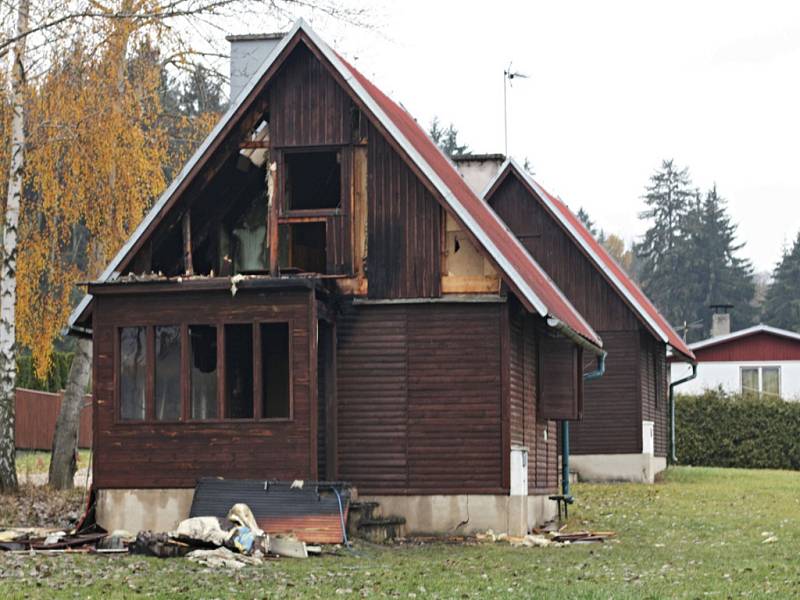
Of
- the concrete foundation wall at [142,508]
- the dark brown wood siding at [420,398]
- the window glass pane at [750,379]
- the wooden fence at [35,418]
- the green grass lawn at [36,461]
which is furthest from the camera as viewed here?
the window glass pane at [750,379]

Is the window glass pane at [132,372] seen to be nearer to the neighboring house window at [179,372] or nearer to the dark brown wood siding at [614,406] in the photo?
the neighboring house window at [179,372]

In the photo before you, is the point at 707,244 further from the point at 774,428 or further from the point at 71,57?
the point at 71,57

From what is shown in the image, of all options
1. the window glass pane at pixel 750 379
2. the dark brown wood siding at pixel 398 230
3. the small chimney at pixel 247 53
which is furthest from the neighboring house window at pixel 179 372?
the window glass pane at pixel 750 379

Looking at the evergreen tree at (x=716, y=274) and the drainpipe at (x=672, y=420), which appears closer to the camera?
the drainpipe at (x=672, y=420)

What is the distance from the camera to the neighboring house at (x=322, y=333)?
21891mm

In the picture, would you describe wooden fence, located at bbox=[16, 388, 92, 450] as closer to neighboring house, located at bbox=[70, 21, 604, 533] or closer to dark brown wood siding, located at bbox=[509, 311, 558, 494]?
dark brown wood siding, located at bbox=[509, 311, 558, 494]

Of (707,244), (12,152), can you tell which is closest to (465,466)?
(12,152)

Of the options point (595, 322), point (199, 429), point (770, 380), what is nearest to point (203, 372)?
point (199, 429)

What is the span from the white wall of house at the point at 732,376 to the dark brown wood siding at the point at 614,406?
48.5 ft

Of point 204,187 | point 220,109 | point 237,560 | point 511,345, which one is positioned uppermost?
point 220,109

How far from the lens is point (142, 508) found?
22.2m

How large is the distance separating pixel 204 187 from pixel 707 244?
79023 millimetres

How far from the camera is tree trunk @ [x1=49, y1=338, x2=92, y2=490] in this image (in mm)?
28281

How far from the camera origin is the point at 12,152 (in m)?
26.3
